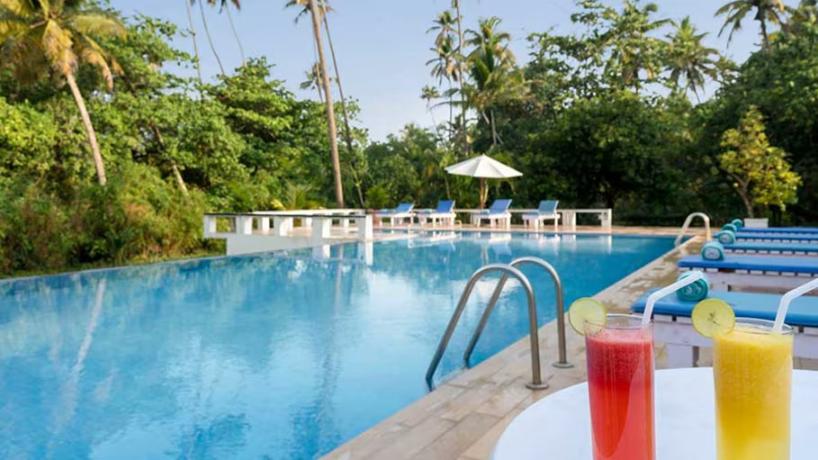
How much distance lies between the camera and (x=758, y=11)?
22.7 meters

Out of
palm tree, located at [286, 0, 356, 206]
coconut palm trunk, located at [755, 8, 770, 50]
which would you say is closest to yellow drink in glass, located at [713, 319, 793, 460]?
palm tree, located at [286, 0, 356, 206]

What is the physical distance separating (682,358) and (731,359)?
250 cm

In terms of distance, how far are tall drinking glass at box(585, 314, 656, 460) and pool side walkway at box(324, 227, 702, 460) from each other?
1322 millimetres

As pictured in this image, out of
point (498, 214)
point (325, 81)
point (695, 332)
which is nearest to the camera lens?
point (695, 332)

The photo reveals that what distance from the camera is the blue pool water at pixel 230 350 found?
349 centimetres

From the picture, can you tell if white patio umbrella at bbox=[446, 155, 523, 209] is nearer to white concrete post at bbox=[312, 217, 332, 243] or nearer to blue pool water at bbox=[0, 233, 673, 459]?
white concrete post at bbox=[312, 217, 332, 243]

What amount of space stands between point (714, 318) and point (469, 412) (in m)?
2.25

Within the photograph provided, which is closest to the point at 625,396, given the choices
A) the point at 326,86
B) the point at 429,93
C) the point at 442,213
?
the point at 442,213

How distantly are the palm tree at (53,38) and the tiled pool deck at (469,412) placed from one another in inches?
536

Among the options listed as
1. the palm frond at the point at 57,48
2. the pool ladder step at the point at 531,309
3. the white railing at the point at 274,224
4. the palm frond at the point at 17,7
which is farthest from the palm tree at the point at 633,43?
the pool ladder step at the point at 531,309

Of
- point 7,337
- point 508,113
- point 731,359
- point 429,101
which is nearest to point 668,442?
point 731,359

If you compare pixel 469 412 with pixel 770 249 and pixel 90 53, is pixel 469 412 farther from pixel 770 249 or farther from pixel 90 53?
pixel 90 53

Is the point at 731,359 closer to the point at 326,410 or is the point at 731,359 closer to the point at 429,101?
the point at 326,410

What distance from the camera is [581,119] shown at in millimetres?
18531
